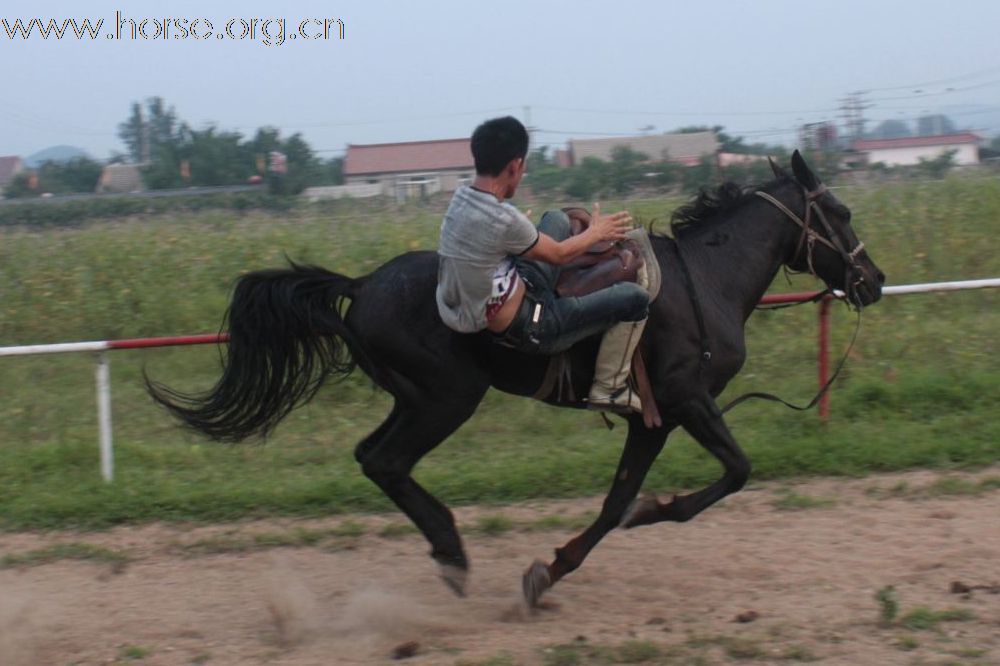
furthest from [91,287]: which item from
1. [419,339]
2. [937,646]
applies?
[937,646]

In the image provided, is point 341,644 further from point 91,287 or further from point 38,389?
point 91,287

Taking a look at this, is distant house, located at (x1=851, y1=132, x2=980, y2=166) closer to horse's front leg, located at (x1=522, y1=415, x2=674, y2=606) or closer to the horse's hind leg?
horse's front leg, located at (x1=522, y1=415, x2=674, y2=606)

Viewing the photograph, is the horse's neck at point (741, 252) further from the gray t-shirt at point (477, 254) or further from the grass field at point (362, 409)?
the gray t-shirt at point (477, 254)

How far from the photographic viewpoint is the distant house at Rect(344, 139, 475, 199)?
2436 cm

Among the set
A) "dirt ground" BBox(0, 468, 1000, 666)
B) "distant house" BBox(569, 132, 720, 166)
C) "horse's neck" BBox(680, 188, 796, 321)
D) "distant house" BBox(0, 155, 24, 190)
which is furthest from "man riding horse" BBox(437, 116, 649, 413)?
"distant house" BBox(0, 155, 24, 190)

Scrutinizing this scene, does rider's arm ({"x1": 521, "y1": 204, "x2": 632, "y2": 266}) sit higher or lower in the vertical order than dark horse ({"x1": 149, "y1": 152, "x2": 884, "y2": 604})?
higher

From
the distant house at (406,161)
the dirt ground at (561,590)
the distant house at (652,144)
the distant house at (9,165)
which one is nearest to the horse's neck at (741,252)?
the dirt ground at (561,590)

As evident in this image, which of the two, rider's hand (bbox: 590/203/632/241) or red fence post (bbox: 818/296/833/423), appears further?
red fence post (bbox: 818/296/833/423)

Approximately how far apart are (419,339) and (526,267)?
1.89 feet

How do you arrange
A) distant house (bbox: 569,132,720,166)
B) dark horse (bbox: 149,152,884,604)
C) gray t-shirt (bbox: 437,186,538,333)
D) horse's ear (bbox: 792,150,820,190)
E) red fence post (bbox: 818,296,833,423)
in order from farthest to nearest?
distant house (bbox: 569,132,720,166), red fence post (bbox: 818,296,833,423), horse's ear (bbox: 792,150,820,190), dark horse (bbox: 149,152,884,604), gray t-shirt (bbox: 437,186,538,333)

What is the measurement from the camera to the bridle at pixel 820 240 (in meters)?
5.52

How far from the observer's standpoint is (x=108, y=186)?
2258 centimetres

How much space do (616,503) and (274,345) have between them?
1.76m

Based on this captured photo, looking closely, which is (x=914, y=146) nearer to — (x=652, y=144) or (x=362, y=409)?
(x=652, y=144)
